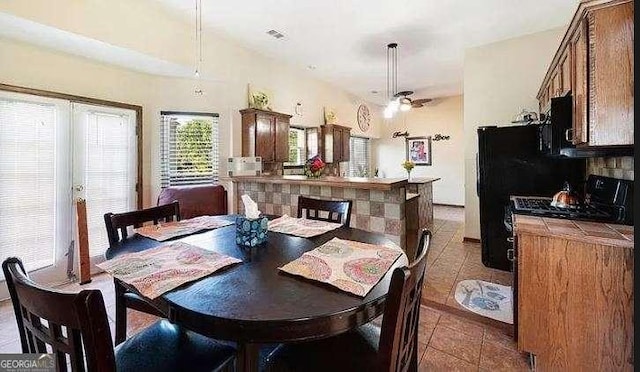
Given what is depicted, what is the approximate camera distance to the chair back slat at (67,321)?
695mm

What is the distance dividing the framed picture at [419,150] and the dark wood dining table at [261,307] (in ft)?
23.2

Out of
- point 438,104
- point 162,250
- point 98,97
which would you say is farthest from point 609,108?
point 438,104

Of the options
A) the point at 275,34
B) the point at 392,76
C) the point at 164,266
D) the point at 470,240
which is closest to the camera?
the point at 164,266

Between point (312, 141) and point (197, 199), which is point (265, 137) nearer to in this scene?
point (197, 199)

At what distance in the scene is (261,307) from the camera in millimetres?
875

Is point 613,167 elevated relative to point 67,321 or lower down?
elevated

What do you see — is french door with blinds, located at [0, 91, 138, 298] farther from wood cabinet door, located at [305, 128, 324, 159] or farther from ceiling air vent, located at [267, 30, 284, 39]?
wood cabinet door, located at [305, 128, 324, 159]

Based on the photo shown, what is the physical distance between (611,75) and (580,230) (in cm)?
82

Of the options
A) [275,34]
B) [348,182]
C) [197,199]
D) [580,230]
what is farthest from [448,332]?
[275,34]

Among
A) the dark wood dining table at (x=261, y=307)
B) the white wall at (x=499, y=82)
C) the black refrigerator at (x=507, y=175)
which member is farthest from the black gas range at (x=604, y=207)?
the white wall at (x=499, y=82)

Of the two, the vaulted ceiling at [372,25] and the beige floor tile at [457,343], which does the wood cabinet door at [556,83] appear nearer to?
the vaulted ceiling at [372,25]

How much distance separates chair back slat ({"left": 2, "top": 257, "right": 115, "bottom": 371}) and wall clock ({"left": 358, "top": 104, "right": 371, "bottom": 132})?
6.94 meters

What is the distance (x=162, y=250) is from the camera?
4.43 ft

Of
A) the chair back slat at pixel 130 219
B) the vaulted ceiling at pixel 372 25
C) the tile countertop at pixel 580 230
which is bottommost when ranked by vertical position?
the tile countertop at pixel 580 230
